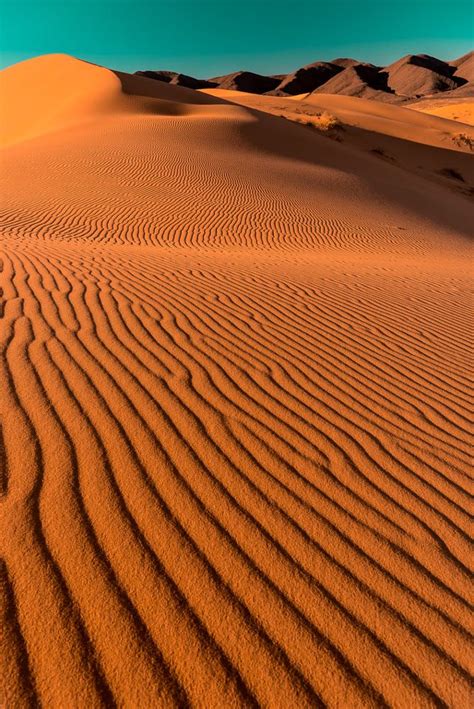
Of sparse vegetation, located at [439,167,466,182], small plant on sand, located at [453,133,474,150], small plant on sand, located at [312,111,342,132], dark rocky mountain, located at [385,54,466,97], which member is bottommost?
sparse vegetation, located at [439,167,466,182]

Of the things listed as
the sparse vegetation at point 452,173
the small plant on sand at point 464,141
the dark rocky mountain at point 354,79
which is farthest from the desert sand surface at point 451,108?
the dark rocky mountain at point 354,79

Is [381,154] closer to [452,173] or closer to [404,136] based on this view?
[452,173]

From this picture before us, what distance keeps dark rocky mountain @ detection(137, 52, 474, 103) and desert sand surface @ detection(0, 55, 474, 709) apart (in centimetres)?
8635

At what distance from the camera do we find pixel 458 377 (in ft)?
14.7

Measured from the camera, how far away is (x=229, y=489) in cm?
251

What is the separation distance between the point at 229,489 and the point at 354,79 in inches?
4018

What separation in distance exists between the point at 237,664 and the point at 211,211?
13313 mm

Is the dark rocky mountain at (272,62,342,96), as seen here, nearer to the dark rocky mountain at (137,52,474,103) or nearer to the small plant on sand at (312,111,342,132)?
the dark rocky mountain at (137,52,474,103)

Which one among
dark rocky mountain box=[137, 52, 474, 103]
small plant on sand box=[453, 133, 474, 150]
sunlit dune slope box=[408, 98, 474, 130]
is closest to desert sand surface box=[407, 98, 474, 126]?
sunlit dune slope box=[408, 98, 474, 130]

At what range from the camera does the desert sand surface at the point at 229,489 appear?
1.73 meters

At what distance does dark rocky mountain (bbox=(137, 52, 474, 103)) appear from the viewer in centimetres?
8850

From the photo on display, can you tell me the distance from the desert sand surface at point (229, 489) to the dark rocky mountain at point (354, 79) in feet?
283

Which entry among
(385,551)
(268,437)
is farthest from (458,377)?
(385,551)

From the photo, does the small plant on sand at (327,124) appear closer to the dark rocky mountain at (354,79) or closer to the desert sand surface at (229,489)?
the desert sand surface at (229,489)
